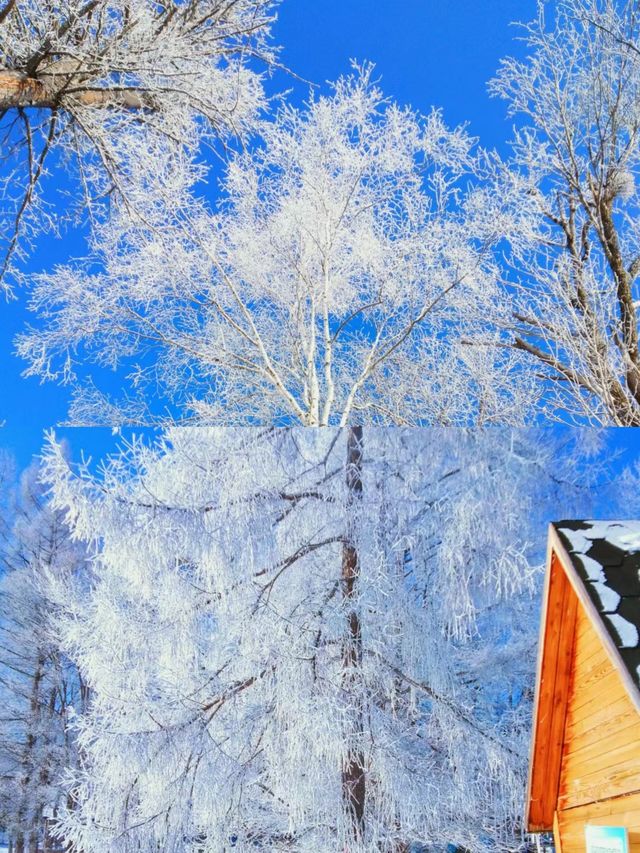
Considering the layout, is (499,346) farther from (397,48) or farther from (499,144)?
(397,48)

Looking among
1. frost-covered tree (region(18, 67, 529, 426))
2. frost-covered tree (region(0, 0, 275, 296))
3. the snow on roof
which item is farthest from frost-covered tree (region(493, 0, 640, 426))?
the snow on roof

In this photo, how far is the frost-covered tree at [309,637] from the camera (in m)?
3.03

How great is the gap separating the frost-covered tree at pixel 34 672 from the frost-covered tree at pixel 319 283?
1927mm

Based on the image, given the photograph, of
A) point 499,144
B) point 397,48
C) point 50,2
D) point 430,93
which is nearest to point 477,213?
point 499,144

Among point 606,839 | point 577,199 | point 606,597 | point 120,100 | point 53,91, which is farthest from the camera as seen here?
point 577,199

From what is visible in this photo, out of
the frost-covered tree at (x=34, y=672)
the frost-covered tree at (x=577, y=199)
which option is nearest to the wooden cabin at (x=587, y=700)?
the frost-covered tree at (x=34, y=672)

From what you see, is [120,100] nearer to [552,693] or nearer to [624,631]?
[552,693]

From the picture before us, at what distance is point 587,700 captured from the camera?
2.21 meters

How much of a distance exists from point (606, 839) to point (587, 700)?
39 centimetres

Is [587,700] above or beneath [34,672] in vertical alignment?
beneath

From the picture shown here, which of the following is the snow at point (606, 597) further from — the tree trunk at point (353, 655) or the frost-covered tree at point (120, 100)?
the frost-covered tree at point (120, 100)

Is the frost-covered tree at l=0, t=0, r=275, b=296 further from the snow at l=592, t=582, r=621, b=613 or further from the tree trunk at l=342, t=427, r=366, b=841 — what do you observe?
the snow at l=592, t=582, r=621, b=613

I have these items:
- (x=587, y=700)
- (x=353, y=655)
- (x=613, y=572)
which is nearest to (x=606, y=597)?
(x=613, y=572)

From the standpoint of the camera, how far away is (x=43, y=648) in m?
3.15
